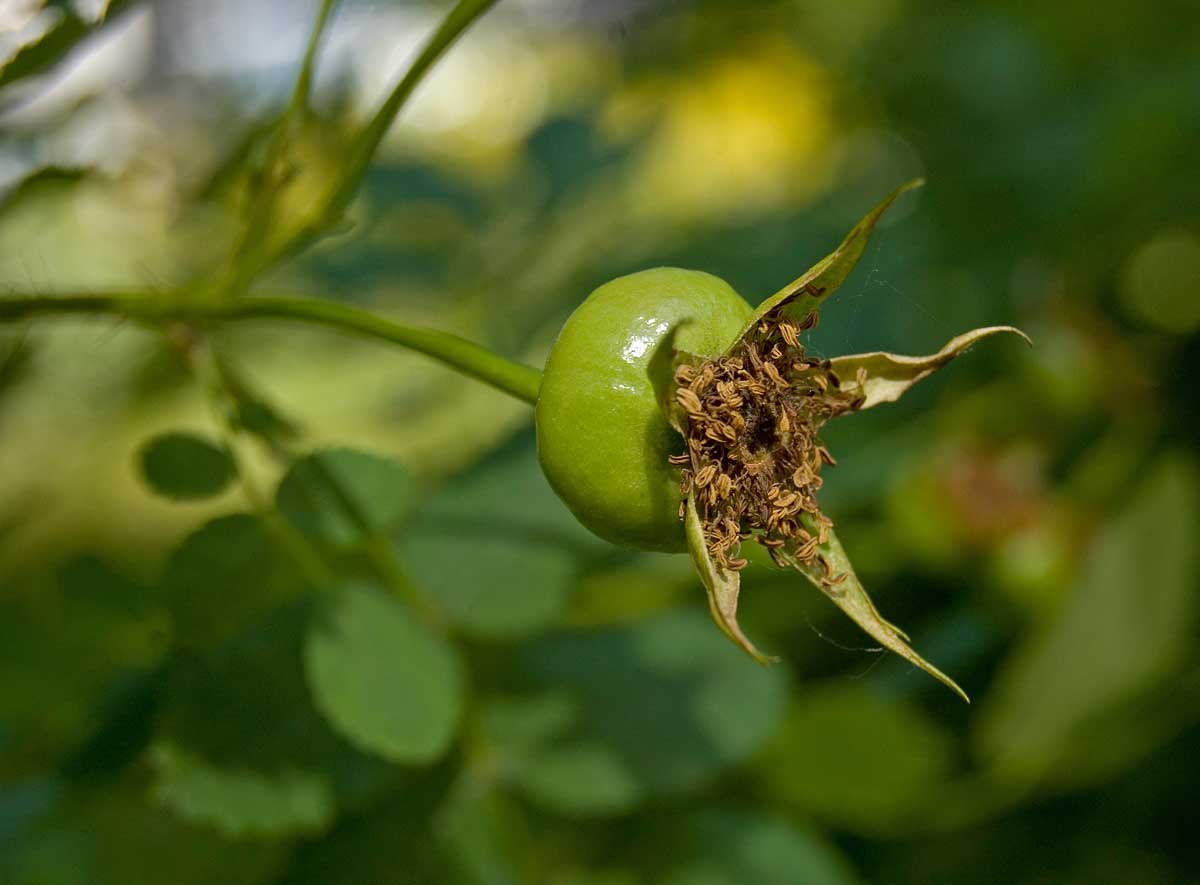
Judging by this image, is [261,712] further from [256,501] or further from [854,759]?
[854,759]

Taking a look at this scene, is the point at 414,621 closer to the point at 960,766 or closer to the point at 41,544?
the point at 960,766

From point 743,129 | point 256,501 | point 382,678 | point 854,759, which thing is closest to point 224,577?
point 256,501

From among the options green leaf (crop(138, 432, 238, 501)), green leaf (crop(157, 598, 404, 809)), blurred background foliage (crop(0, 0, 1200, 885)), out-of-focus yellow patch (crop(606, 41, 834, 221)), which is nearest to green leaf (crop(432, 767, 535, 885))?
blurred background foliage (crop(0, 0, 1200, 885))

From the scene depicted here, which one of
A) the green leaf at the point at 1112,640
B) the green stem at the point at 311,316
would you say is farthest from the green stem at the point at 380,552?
the green leaf at the point at 1112,640

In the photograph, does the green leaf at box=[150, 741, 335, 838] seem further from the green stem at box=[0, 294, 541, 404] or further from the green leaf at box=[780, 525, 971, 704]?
the green leaf at box=[780, 525, 971, 704]

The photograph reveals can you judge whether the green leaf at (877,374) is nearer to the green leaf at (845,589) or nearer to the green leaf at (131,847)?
the green leaf at (845,589)

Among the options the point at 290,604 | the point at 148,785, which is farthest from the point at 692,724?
the point at 148,785
